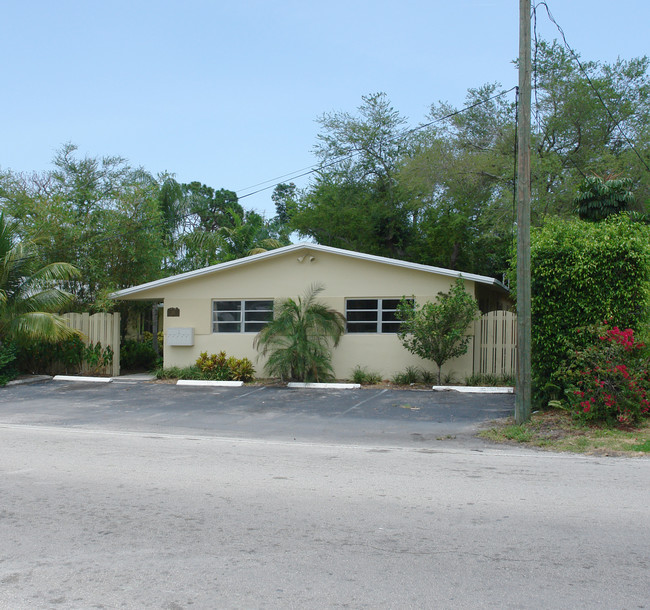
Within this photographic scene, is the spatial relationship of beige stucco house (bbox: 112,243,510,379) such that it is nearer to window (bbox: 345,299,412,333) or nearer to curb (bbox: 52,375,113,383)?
window (bbox: 345,299,412,333)

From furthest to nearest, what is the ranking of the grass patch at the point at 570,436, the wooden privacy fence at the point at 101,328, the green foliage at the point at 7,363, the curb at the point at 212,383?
the wooden privacy fence at the point at 101,328 < the green foliage at the point at 7,363 < the curb at the point at 212,383 < the grass patch at the point at 570,436

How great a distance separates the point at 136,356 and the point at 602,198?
1581 centimetres

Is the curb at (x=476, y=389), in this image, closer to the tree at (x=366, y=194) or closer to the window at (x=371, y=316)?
the window at (x=371, y=316)

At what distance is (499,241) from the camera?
101 ft

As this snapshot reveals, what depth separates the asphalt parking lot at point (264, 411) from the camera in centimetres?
1166

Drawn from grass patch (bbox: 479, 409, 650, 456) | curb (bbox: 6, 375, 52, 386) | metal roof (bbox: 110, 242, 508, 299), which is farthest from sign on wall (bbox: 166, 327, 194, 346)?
grass patch (bbox: 479, 409, 650, 456)

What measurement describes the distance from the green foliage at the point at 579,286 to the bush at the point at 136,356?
14.6 m

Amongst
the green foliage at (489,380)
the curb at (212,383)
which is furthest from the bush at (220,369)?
the green foliage at (489,380)

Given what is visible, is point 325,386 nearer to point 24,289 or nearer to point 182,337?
point 182,337

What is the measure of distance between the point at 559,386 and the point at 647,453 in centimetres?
346

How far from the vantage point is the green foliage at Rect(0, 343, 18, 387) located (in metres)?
18.4

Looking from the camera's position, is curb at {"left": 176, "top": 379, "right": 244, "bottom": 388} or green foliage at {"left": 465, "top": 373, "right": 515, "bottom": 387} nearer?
green foliage at {"left": 465, "top": 373, "right": 515, "bottom": 387}

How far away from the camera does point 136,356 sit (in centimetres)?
2330

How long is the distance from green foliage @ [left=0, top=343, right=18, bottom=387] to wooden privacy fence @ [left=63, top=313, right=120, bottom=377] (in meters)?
2.08
